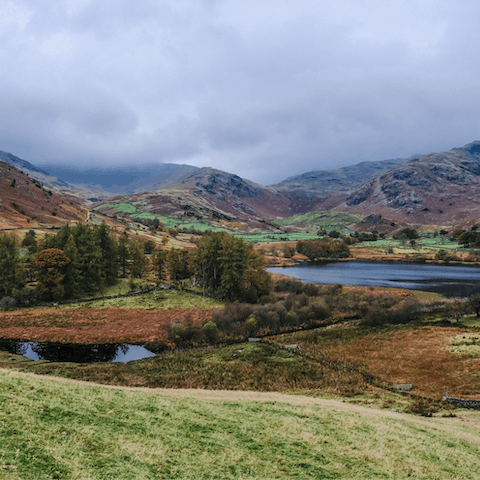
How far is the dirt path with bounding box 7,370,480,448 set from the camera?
22.6m

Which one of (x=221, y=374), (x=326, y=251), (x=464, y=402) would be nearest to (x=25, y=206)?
(x=326, y=251)

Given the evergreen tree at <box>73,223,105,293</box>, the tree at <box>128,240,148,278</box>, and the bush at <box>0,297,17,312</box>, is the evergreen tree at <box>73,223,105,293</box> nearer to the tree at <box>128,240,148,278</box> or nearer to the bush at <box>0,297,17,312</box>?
the tree at <box>128,240,148,278</box>

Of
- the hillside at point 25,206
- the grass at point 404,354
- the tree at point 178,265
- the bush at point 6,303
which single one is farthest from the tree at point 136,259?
the hillside at point 25,206

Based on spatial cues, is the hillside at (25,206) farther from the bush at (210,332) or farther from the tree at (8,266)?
the bush at (210,332)

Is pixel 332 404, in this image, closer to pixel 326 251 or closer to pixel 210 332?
pixel 210 332

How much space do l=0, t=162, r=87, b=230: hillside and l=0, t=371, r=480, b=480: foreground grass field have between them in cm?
13417

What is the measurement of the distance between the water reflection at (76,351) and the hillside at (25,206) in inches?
3869

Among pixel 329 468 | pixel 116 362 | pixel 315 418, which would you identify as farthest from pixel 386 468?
pixel 116 362

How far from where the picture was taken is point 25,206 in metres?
164

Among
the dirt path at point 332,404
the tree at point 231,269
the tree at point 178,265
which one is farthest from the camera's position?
the tree at point 178,265

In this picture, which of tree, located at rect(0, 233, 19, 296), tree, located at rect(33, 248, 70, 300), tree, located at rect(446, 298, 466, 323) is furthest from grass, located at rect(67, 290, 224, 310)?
tree, located at rect(446, 298, 466, 323)

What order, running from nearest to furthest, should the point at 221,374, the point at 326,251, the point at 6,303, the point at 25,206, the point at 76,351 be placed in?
the point at 221,374 → the point at 76,351 → the point at 6,303 → the point at 25,206 → the point at 326,251

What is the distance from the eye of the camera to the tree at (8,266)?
66019 millimetres

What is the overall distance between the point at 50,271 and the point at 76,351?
29.3m
